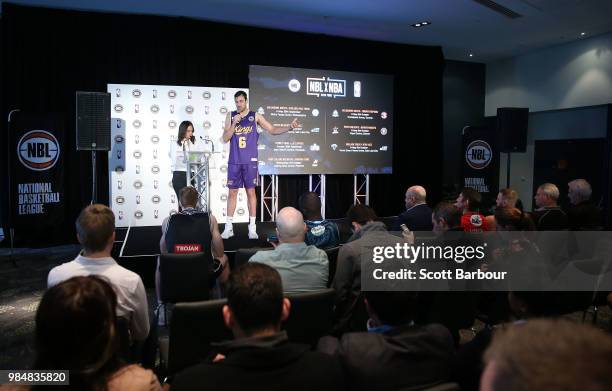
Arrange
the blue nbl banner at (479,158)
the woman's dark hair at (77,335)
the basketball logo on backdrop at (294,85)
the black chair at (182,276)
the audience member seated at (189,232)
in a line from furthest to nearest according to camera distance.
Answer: the blue nbl banner at (479,158) < the basketball logo on backdrop at (294,85) < the audience member seated at (189,232) < the black chair at (182,276) < the woman's dark hair at (77,335)

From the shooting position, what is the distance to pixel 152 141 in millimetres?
6578

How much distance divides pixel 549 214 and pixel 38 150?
20.1ft

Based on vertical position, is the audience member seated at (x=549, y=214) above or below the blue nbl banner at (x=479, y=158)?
below

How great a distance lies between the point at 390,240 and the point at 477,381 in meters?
1.37

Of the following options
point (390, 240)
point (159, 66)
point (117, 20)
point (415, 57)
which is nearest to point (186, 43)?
point (159, 66)

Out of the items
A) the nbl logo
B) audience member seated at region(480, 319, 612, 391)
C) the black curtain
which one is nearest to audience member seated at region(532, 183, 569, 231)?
audience member seated at region(480, 319, 612, 391)

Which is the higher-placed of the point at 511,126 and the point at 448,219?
the point at 511,126

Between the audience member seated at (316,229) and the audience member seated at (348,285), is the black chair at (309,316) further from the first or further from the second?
the audience member seated at (316,229)

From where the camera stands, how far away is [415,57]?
897cm

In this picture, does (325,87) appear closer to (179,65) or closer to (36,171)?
(179,65)

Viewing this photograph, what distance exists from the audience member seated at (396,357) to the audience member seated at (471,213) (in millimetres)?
2193

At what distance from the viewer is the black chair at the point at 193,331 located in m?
1.91

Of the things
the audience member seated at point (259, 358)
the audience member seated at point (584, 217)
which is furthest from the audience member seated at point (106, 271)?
the audience member seated at point (584, 217)
